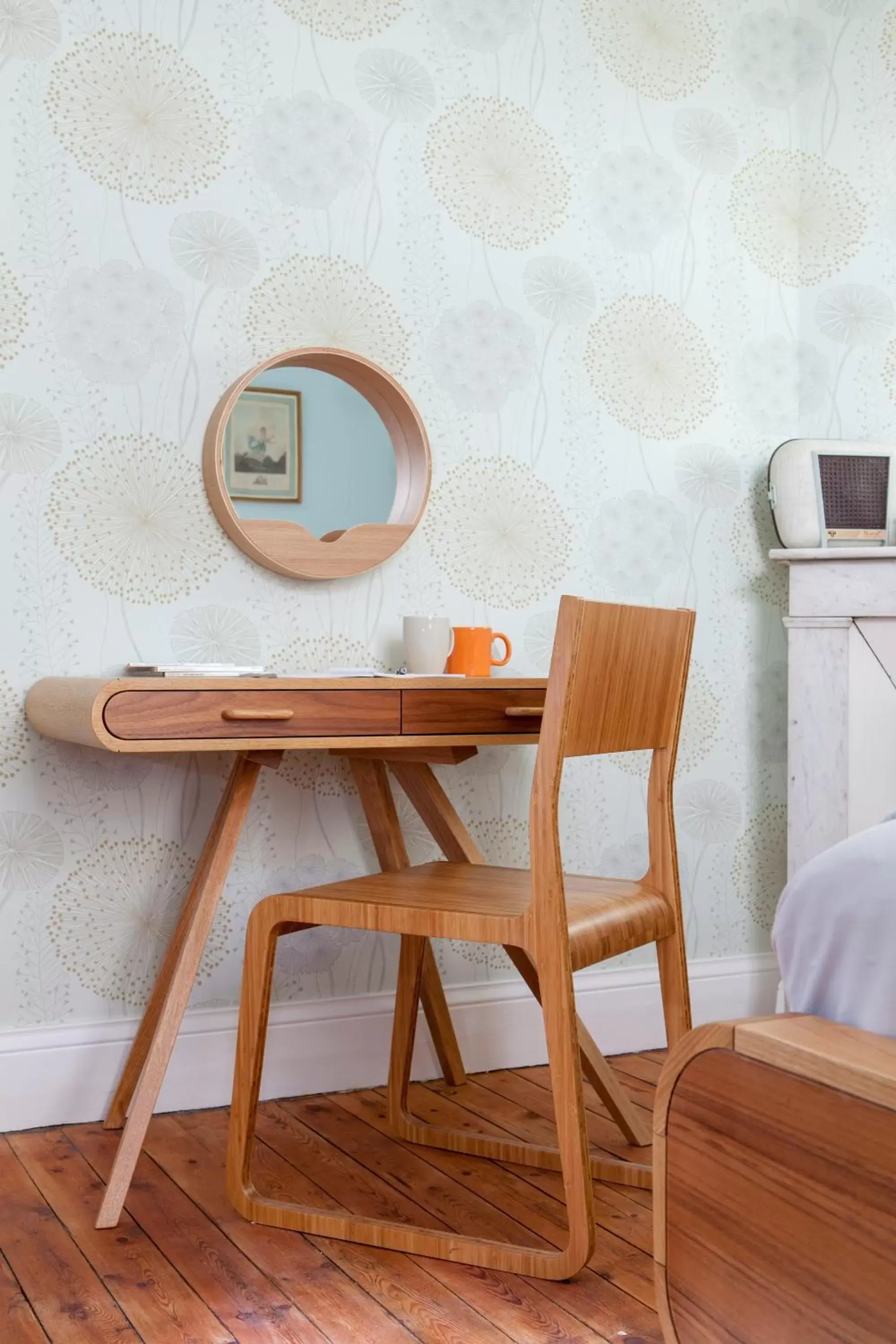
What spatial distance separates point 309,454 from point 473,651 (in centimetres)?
47

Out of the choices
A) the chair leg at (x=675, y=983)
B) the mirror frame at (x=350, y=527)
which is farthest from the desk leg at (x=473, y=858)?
the mirror frame at (x=350, y=527)

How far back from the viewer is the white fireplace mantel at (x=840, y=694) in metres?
2.58

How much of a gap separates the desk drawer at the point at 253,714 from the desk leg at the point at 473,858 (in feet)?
1.07

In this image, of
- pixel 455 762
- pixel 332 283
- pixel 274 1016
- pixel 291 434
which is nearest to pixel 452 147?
pixel 332 283

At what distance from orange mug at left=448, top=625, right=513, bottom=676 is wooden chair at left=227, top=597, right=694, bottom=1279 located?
0.45 meters

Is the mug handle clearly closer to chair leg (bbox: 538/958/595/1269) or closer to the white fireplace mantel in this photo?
the white fireplace mantel

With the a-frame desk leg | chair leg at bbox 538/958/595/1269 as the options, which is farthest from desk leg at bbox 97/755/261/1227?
chair leg at bbox 538/958/595/1269

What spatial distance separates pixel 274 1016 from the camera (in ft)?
7.98

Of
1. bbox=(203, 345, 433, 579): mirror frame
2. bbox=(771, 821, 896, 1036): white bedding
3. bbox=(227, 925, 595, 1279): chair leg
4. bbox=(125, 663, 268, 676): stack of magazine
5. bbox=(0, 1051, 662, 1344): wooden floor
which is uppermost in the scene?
bbox=(203, 345, 433, 579): mirror frame

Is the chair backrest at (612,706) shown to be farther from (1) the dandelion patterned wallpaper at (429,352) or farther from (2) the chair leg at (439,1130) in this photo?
(1) the dandelion patterned wallpaper at (429,352)

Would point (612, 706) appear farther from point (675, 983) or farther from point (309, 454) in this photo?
point (309, 454)

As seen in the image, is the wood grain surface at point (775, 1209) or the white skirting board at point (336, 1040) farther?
the white skirting board at point (336, 1040)

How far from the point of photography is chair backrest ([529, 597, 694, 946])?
65.9 inches

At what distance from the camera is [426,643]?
2.40m
